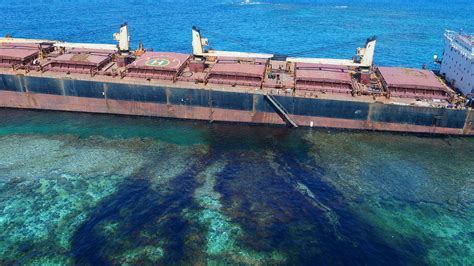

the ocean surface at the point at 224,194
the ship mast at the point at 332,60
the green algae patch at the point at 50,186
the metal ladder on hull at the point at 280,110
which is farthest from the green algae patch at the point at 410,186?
the green algae patch at the point at 50,186

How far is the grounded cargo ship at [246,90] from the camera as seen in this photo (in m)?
52.9

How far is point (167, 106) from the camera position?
57250mm

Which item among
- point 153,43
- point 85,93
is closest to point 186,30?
point 153,43

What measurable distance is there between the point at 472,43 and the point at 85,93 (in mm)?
62427

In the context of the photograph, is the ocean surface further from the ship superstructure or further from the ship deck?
the ship superstructure

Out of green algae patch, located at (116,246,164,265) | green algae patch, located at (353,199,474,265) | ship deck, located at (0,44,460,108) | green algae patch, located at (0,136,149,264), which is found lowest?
green algae patch, located at (353,199,474,265)

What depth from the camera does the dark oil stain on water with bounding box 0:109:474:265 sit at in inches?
1246

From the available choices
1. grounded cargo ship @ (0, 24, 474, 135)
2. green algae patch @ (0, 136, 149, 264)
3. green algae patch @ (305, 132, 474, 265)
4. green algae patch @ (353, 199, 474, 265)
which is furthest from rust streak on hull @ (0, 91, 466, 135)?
green algae patch @ (353, 199, 474, 265)

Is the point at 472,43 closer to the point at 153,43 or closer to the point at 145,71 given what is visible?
the point at 145,71

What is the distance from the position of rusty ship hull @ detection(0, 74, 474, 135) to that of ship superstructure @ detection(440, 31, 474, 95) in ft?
21.3

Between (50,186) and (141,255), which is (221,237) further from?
(50,186)

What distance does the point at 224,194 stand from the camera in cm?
3888

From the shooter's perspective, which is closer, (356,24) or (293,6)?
(356,24)

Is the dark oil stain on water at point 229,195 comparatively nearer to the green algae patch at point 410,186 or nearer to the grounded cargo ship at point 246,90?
the green algae patch at point 410,186
